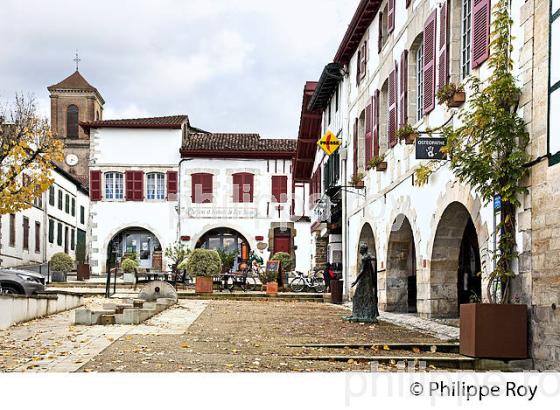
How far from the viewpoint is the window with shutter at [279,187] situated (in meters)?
39.3

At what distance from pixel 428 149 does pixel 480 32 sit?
5.60ft

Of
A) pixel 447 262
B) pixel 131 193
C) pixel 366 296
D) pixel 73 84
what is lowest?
pixel 366 296

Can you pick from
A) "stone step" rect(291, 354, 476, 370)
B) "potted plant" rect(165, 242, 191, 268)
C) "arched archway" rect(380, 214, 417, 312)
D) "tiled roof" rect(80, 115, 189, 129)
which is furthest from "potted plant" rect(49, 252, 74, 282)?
"stone step" rect(291, 354, 476, 370)

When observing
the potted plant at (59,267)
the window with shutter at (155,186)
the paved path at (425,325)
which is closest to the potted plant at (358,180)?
the paved path at (425,325)

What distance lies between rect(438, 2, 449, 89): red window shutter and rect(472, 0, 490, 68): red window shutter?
1.24 meters

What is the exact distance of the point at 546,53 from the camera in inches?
352

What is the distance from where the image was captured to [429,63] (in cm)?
1398

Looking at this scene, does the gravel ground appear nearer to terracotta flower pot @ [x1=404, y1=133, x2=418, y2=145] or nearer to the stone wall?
the stone wall

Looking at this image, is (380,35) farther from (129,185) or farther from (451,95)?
(129,185)

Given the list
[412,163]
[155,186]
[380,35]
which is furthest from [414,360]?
[155,186]

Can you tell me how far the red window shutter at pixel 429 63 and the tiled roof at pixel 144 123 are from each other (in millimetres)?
25147

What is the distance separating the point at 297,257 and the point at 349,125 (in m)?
13.9

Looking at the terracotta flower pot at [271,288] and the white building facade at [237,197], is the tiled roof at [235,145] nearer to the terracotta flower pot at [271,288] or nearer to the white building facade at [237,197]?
the white building facade at [237,197]
